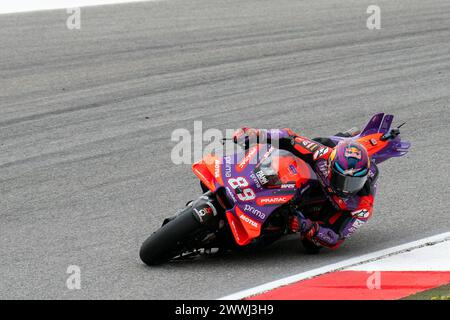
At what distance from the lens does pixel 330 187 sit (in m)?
8.76

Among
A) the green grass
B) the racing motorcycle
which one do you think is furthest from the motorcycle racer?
the green grass

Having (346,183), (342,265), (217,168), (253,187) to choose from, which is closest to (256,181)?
(253,187)

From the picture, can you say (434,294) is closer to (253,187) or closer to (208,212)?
(253,187)

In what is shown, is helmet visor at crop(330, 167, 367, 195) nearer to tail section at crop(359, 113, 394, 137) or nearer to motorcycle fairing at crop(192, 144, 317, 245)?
motorcycle fairing at crop(192, 144, 317, 245)

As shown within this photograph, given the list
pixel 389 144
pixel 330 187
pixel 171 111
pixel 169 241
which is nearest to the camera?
pixel 169 241

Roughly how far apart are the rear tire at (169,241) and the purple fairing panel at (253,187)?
0.40 meters

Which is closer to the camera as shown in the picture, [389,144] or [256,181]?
[256,181]

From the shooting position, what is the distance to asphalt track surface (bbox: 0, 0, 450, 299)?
8859 mm

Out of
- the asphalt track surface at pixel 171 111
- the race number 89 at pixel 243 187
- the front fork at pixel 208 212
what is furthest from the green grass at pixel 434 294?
the front fork at pixel 208 212

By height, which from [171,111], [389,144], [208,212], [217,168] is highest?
[171,111]

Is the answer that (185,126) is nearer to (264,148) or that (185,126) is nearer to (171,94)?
(171,94)

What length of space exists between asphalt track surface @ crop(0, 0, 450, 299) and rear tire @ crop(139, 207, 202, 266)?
0.38 ft

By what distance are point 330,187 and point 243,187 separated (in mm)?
753
